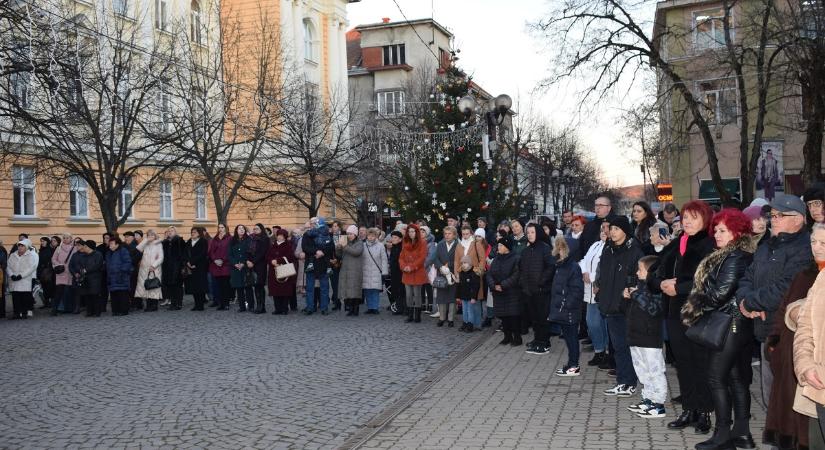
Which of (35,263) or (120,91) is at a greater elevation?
(120,91)

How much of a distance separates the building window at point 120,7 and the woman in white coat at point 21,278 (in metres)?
7.95

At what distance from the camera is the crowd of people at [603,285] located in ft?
18.9

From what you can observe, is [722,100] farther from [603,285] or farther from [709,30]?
[603,285]

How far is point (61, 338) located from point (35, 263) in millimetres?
4822

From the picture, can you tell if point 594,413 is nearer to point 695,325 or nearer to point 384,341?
point 695,325

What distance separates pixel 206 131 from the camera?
26.1 meters

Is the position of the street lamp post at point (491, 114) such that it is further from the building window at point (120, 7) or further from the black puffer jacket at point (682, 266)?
the building window at point (120, 7)

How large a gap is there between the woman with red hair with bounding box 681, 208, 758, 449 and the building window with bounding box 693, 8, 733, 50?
18008 mm

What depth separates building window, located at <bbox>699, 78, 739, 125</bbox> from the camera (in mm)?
27911

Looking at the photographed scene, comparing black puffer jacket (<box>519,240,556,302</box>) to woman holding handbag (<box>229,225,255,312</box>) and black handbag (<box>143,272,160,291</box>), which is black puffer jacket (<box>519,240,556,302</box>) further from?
black handbag (<box>143,272,160,291</box>)

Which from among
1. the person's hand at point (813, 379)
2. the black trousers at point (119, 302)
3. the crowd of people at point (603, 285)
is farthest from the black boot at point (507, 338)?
the black trousers at point (119, 302)

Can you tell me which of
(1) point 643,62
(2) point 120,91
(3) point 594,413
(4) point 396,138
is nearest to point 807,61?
(1) point 643,62

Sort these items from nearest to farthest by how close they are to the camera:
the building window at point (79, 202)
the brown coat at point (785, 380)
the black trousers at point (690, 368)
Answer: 1. the brown coat at point (785, 380)
2. the black trousers at point (690, 368)
3. the building window at point (79, 202)

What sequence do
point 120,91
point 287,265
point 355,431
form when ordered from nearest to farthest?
point 355,431
point 287,265
point 120,91
